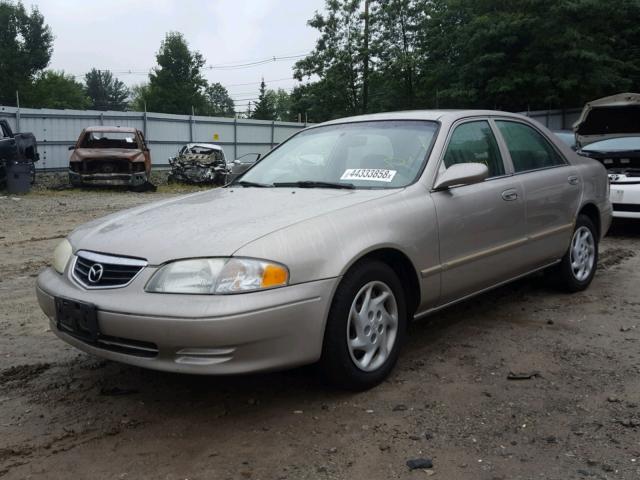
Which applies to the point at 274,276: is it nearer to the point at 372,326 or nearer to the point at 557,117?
the point at 372,326

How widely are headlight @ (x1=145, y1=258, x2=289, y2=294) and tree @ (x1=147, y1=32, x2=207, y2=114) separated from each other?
47.9 meters

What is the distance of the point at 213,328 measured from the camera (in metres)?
2.60

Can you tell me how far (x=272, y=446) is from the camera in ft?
8.68

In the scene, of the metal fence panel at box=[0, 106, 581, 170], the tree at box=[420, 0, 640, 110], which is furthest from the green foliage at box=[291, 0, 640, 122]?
the metal fence panel at box=[0, 106, 581, 170]

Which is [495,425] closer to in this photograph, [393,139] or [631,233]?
[393,139]

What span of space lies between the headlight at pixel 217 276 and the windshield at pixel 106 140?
15.0 m

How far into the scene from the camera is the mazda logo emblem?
114 inches

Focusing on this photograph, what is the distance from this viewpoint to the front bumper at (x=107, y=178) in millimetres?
16000

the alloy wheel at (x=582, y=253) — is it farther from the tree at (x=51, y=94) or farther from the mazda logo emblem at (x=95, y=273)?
the tree at (x=51, y=94)

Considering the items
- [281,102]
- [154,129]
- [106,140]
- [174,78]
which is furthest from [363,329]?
[281,102]

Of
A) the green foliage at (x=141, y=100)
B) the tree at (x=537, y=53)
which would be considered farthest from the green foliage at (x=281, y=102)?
the tree at (x=537, y=53)

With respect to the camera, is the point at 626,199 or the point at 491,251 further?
the point at 626,199

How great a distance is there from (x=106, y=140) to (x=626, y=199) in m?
13.3

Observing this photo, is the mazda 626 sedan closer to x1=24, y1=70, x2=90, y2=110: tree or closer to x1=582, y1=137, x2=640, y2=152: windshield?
x1=582, y1=137, x2=640, y2=152: windshield
